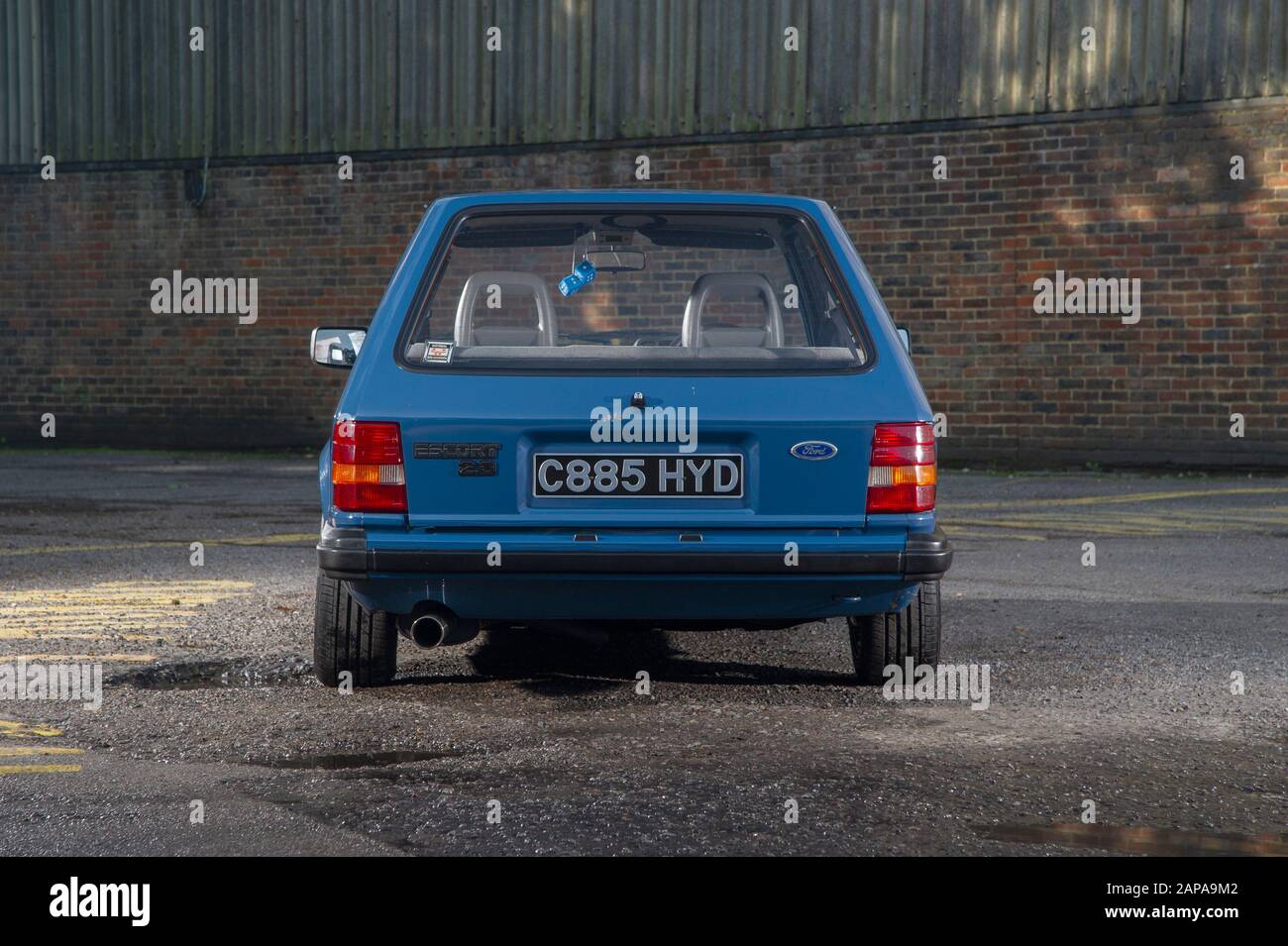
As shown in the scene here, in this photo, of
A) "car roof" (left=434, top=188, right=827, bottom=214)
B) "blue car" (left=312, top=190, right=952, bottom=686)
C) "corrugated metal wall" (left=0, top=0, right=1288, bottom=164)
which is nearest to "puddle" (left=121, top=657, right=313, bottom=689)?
"blue car" (left=312, top=190, right=952, bottom=686)

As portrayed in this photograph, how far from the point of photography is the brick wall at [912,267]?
14266 mm

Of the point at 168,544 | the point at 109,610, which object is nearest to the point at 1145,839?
the point at 109,610

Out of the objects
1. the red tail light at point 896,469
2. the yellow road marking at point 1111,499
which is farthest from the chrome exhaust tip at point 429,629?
the yellow road marking at point 1111,499

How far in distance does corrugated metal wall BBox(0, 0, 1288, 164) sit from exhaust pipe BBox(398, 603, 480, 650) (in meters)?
11.6

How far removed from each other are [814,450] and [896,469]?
0.78ft

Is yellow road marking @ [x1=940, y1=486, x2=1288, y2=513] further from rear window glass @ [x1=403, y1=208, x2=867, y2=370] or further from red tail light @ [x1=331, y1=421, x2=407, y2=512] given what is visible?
red tail light @ [x1=331, y1=421, x2=407, y2=512]

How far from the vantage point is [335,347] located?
536 cm

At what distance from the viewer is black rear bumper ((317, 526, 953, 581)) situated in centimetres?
443

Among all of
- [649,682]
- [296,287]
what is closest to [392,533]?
[649,682]

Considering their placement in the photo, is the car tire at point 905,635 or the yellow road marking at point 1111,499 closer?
the car tire at point 905,635

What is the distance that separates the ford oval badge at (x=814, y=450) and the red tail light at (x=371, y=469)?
3.58 ft

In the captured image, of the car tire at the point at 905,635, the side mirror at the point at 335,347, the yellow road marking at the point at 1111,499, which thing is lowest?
the yellow road marking at the point at 1111,499

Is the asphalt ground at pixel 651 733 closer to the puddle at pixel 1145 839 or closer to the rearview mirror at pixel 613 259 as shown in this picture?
the puddle at pixel 1145 839

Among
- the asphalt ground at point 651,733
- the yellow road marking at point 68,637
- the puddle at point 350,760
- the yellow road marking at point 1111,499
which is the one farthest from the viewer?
the yellow road marking at point 1111,499
